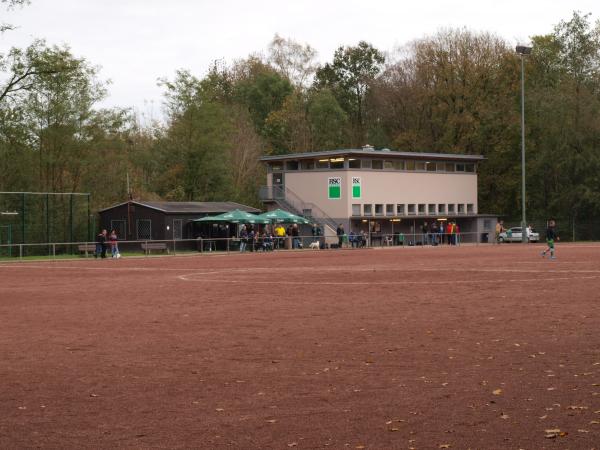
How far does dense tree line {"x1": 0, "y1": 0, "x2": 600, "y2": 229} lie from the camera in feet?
216

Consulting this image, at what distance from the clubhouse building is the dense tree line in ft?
16.4

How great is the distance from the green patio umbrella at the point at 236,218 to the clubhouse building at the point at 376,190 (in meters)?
11.1

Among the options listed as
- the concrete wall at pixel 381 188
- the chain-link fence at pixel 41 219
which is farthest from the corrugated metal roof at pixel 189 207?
the concrete wall at pixel 381 188

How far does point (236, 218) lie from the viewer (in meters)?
59.2

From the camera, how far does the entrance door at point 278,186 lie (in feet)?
246

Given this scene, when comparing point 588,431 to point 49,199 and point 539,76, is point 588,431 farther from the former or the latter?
point 539,76

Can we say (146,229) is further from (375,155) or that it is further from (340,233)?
(375,155)

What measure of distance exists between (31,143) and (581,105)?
45.6m

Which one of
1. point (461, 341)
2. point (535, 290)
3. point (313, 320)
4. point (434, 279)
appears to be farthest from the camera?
point (434, 279)

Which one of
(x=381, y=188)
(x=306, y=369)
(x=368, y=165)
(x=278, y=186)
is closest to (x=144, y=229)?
(x=278, y=186)

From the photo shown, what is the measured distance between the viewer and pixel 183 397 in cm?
980

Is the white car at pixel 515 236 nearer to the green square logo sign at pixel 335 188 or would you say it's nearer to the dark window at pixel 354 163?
the dark window at pixel 354 163

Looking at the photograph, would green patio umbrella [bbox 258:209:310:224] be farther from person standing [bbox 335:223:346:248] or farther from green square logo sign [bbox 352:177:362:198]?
green square logo sign [bbox 352:177:362:198]

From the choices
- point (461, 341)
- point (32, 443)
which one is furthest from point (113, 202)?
point (32, 443)
